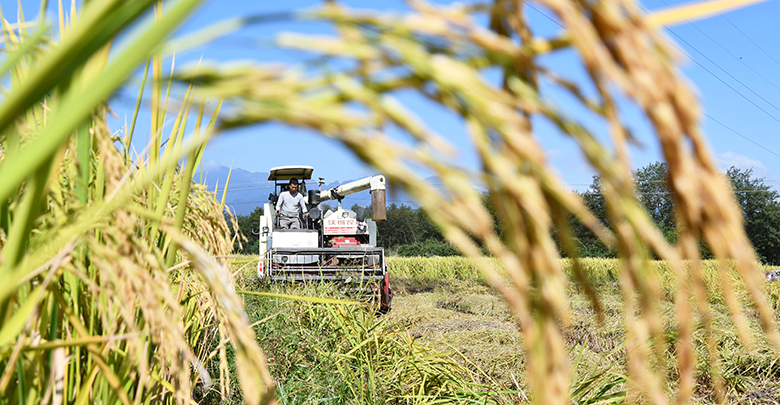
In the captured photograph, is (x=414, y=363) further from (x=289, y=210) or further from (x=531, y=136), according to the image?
(x=289, y=210)

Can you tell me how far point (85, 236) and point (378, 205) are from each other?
9.28m

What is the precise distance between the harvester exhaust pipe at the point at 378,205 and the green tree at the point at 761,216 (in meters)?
50.7

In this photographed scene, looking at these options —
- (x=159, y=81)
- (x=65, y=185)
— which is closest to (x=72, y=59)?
(x=159, y=81)

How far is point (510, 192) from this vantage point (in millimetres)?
473

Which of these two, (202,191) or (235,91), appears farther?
(202,191)

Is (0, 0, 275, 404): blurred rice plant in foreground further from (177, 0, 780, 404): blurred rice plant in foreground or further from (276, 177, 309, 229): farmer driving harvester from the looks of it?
(276, 177, 309, 229): farmer driving harvester

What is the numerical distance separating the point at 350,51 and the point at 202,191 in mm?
1967

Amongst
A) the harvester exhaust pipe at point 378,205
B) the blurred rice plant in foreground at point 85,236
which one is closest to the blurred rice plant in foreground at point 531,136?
the blurred rice plant in foreground at point 85,236

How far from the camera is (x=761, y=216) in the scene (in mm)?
52781

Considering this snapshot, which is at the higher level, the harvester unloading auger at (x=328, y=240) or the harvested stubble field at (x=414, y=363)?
the harvester unloading auger at (x=328, y=240)

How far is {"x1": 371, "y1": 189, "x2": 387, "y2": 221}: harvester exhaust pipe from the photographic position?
972cm

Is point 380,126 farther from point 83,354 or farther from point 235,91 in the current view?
point 83,354

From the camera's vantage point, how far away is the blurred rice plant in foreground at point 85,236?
0.48 meters

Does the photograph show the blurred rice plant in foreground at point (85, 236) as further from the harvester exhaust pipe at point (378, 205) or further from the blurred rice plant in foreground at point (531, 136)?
the harvester exhaust pipe at point (378, 205)
